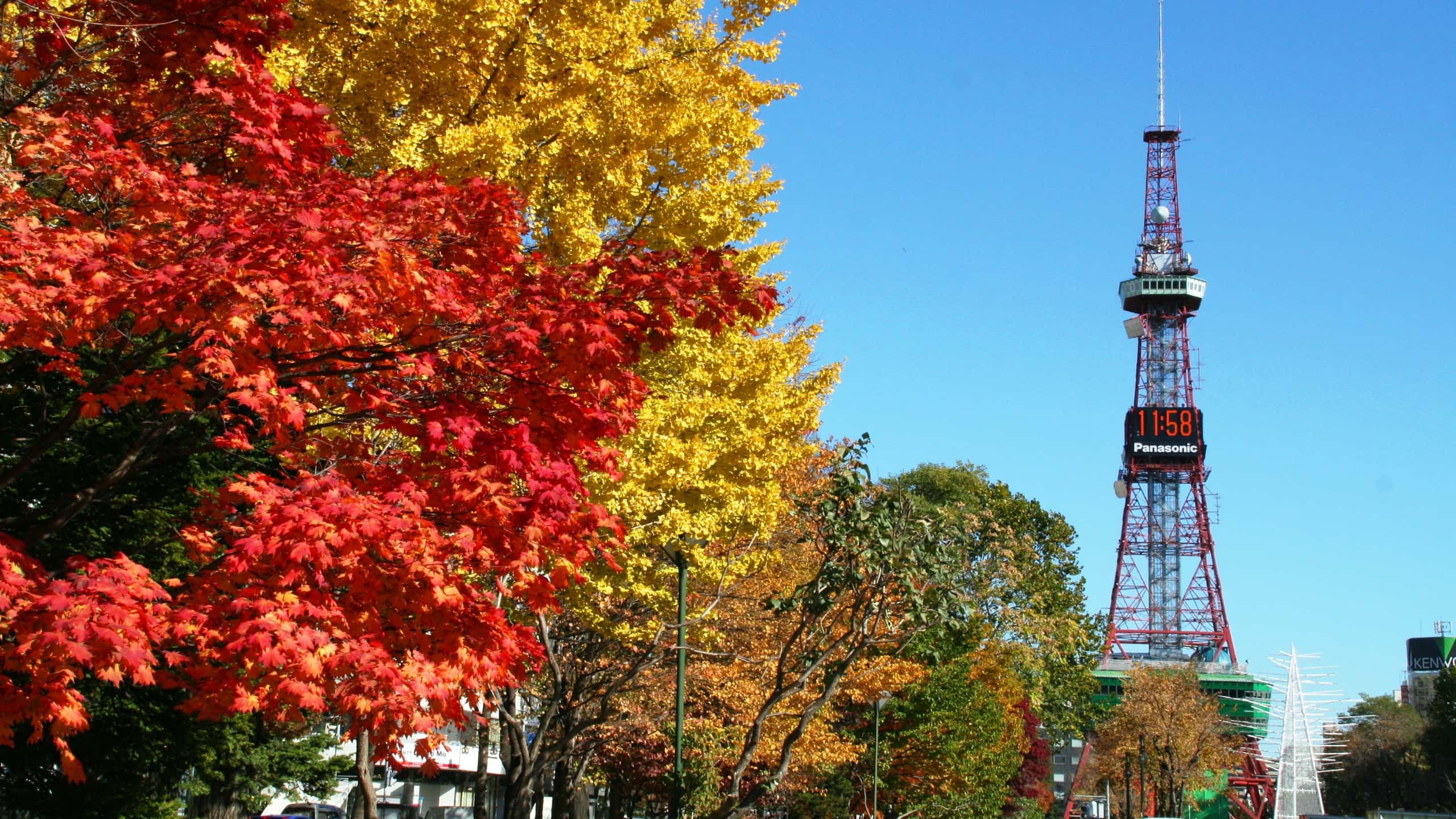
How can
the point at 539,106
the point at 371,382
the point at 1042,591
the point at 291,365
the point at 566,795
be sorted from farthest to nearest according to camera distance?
the point at 1042,591, the point at 566,795, the point at 539,106, the point at 371,382, the point at 291,365

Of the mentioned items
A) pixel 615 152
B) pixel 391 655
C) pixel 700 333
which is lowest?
pixel 391 655

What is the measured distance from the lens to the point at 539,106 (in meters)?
12.7

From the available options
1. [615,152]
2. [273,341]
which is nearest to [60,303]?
[273,341]

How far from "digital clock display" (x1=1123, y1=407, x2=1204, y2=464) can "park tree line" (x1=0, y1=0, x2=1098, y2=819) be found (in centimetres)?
9922

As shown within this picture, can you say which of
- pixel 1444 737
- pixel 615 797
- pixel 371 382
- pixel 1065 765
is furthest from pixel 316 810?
pixel 1065 765

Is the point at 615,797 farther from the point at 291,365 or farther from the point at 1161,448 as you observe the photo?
the point at 1161,448

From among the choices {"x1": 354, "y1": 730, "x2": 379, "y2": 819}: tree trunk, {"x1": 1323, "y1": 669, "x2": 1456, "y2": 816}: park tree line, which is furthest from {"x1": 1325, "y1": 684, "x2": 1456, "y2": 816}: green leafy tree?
{"x1": 354, "y1": 730, "x2": 379, "y2": 819}: tree trunk

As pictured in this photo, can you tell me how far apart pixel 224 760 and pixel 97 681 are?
164 inches

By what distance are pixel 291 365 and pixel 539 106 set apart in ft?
20.0

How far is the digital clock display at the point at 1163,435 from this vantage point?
11112 centimetres

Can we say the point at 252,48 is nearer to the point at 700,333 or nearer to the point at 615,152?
the point at 615,152

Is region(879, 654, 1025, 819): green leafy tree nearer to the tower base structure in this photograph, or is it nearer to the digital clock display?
the tower base structure

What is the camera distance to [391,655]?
666 centimetres

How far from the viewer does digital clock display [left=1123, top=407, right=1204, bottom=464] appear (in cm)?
11112
